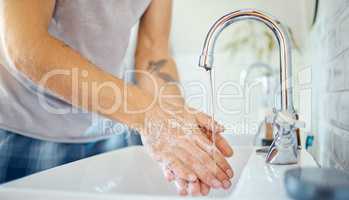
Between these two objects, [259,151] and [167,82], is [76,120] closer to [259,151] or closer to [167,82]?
[167,82]

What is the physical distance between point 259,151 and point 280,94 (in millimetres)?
126

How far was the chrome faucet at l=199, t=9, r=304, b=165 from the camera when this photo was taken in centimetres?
55

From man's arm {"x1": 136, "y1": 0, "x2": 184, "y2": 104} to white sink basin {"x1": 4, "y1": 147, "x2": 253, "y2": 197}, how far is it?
15 centimetres

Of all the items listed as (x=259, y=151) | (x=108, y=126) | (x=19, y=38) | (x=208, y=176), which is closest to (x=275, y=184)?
(x=208, y=176)

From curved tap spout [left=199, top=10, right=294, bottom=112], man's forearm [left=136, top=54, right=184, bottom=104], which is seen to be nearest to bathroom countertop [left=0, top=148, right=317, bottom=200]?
curved tap spout [left=199, top=10, right=294, bottom=112]

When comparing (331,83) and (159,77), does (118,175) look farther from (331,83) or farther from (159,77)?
(331,83)

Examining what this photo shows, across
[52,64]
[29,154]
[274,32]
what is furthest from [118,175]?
[274,32]

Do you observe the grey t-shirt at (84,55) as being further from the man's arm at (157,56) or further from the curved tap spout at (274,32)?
the curved tap spout at (274,32)

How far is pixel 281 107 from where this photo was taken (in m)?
0.59

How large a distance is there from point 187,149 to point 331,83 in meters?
0.31

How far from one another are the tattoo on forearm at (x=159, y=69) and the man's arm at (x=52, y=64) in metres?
0.29

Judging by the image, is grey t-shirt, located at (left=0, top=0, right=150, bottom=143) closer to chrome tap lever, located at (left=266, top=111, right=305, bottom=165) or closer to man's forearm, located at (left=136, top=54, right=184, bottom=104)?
man's forearm, located at (left=136, top=54, right=184, bottom=104)

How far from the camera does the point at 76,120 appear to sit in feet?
2.47

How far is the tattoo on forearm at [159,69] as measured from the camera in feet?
2.80
